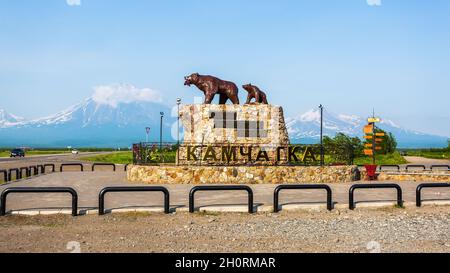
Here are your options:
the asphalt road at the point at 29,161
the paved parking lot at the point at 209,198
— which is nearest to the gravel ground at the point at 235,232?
the paved parking lot at the point at 209,198

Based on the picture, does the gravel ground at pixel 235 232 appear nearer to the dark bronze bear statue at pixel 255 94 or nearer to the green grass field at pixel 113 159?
the dark bronze bear statue at pixel 255 94

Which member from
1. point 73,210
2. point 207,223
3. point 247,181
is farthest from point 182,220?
point 247,181

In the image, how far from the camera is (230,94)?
76.9 ft

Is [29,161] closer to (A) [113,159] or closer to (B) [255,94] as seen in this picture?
(A) [113,159]

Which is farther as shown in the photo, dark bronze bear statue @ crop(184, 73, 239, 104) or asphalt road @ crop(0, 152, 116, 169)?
asphalt road @ crop(0, 152, 116, 169)

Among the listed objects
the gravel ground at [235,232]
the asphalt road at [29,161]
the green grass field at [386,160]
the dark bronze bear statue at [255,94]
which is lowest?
the gravel ground at [235,232]

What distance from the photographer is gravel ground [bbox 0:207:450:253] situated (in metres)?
8.33

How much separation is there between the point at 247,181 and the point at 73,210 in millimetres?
9622

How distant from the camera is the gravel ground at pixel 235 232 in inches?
328

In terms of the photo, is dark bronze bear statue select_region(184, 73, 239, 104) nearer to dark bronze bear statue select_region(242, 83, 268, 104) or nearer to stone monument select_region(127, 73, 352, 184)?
stone monument select_region(127, 73, 352, 184)

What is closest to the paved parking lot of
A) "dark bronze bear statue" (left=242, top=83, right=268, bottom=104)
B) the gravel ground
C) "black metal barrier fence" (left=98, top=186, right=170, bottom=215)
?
"black metal barrier fence" (left=98, top=186, right=170, bottom=215)

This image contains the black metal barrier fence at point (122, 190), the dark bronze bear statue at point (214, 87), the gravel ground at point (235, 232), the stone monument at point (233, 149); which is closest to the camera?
the gravel ground at point (235, 232)
